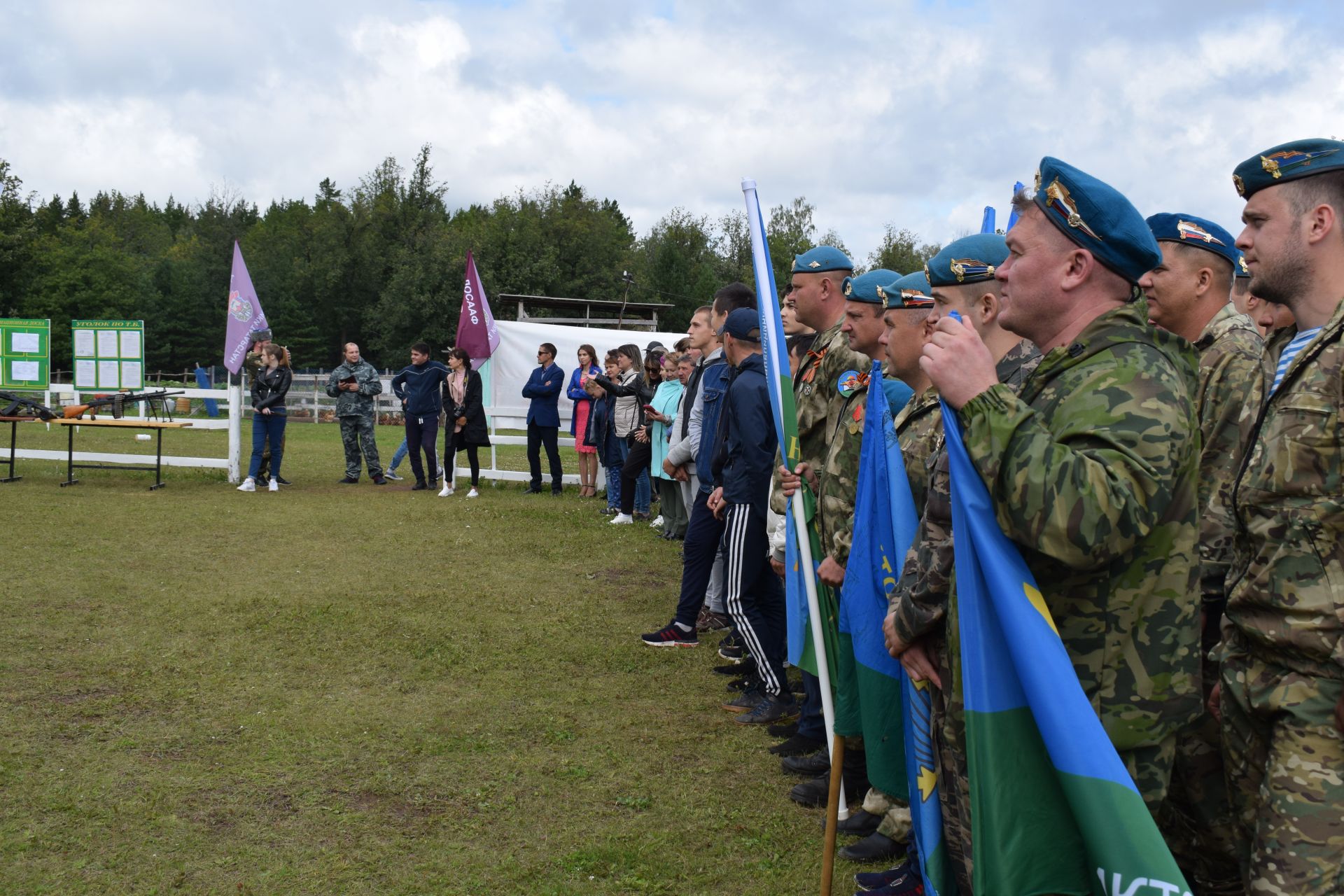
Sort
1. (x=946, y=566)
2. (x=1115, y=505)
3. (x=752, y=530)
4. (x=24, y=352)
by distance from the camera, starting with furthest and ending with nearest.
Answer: (x=24, y=352)
(x=752, y=530)
(x=946, y=566)
(x=1115, y=505)

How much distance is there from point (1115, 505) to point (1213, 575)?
1.04 meters

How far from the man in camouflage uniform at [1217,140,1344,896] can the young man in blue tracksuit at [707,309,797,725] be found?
11.5 feet

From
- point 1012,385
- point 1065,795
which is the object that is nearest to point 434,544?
point 1012,385

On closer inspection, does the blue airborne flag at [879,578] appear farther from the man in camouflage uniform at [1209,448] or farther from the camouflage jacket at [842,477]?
the man in camouflage uniform at [1209,448]

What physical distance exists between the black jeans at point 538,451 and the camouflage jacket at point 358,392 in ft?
8.66

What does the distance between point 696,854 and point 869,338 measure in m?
2.21

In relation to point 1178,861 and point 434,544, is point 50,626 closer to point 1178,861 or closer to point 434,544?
point 434,544

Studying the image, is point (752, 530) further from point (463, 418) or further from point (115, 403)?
point (115, 403)

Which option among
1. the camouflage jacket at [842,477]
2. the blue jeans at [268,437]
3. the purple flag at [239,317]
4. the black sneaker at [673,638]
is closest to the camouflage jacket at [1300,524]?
the camouflage jacket at [842,477]

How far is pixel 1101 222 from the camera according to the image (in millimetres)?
2322

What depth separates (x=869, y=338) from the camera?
448 cm

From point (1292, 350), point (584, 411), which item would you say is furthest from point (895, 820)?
point (584, 411)

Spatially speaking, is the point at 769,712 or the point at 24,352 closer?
the point at 769,712

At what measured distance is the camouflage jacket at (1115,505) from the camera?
2.09m
